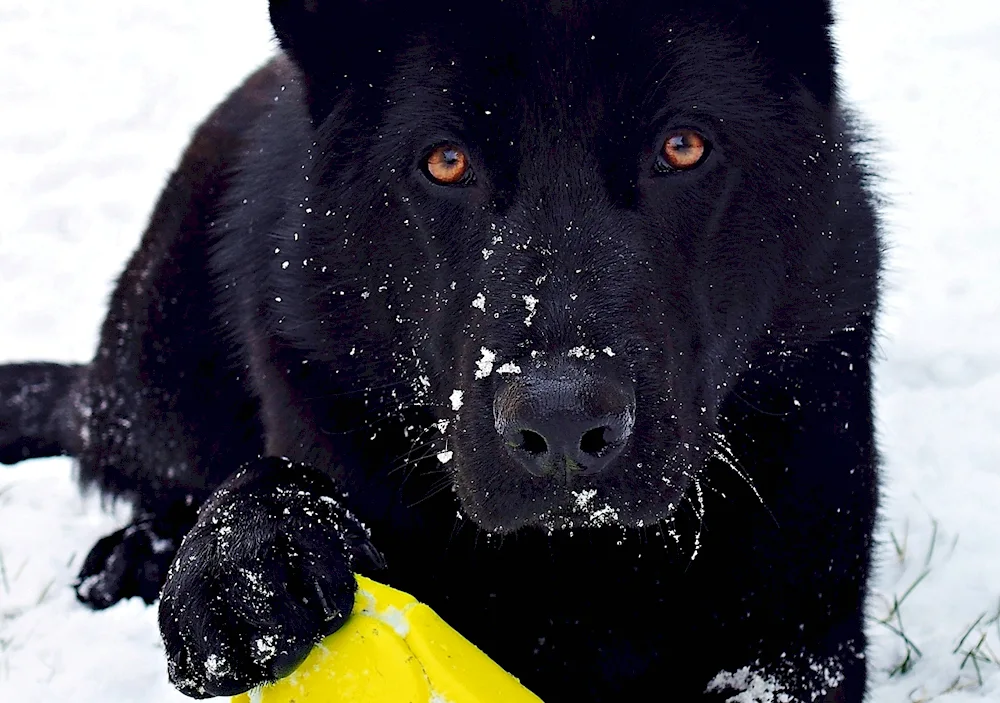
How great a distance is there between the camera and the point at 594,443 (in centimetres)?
190

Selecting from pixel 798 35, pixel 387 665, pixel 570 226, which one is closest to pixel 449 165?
pixel 570 226

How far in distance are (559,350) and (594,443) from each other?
0.16m

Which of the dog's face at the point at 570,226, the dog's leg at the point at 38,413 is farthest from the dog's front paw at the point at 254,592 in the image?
the dog's leg at the point at 38,413

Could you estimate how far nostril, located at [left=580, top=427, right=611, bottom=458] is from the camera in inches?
74.1

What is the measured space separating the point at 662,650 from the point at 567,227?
0.87 m

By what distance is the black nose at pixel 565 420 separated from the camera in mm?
1845

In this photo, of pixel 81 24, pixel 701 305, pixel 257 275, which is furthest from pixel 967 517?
pixel 81 24

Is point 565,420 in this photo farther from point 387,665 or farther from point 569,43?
point 569,43

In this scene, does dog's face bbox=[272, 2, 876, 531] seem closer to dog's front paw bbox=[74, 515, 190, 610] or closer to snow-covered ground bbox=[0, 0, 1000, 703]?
snow-covered ground bbox=[0, 0, 1000, 703]

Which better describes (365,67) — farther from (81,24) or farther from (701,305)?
(81,24)

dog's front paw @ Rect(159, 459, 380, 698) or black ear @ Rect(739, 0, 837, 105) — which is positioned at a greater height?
black ear @ Rect(739, 0, 837, 105)

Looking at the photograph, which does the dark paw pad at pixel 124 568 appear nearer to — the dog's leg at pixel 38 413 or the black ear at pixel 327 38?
the dog's leg at pixel 38 413

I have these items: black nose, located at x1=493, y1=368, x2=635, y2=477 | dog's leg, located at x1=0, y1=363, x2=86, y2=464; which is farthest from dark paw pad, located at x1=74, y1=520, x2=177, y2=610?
black nose, located at x1=493, y1=368, x2=635, y2=477

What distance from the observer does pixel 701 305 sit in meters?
2.28
